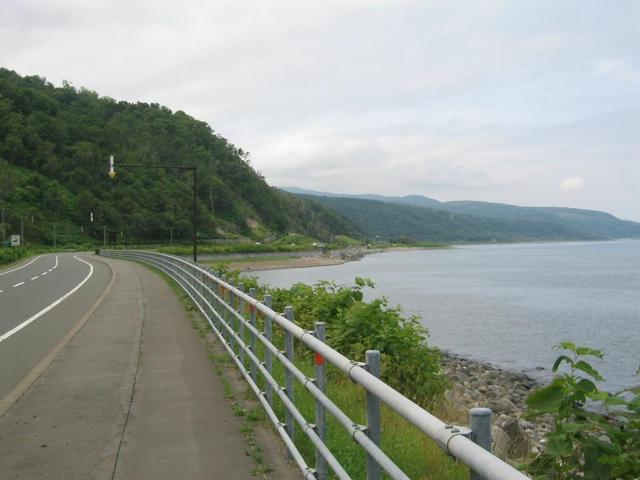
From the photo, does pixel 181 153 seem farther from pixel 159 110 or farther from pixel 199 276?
pixel 199 276

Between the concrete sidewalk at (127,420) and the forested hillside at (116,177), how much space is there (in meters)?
108

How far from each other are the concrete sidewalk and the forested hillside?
107924 millimetres

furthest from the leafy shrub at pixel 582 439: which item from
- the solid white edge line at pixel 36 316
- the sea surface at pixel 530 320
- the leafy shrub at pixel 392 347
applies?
the solid white edge line at pixel 36 316

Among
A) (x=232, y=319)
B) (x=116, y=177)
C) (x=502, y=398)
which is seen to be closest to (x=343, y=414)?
(x=232, y=319)

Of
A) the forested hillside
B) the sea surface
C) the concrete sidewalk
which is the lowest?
the sea surface

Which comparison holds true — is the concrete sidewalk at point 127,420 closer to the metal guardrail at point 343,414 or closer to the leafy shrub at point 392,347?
the metal guardrail at point 343,414

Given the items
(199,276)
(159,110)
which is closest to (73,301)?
(199,276)

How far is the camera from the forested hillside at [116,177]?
4850 inches

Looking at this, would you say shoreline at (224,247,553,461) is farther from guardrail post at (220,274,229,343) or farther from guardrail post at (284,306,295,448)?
guardrail post at (284,306,295,448)

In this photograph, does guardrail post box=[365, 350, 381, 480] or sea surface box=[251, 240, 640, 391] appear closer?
guardrail post box=[365, 350, 381, 480]

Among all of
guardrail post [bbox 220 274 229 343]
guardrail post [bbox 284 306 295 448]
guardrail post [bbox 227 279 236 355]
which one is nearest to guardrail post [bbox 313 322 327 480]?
guardrail post [bbox 284 306 295 448]

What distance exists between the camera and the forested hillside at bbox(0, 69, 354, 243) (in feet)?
404

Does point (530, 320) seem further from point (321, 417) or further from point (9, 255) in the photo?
point (9, 255)

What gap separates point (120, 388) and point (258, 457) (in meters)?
3.35
